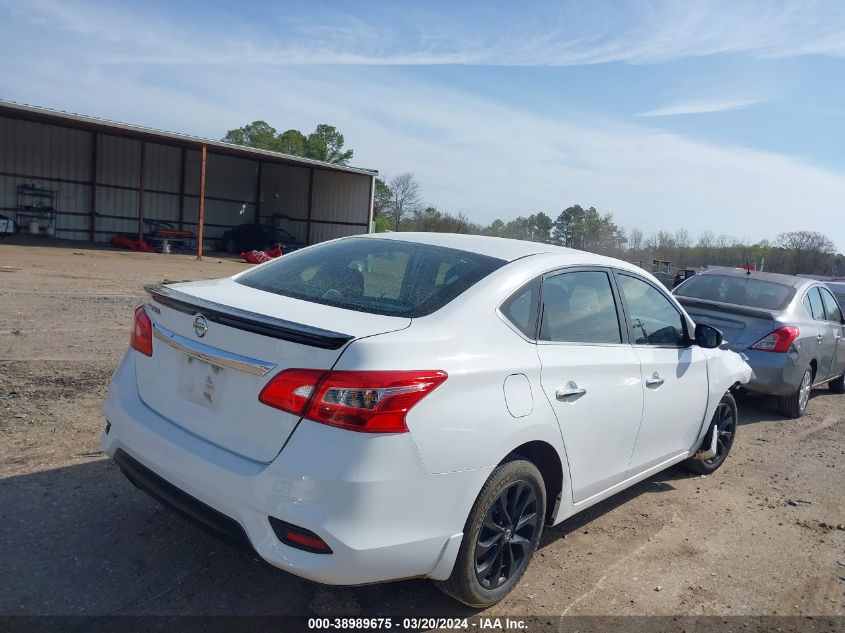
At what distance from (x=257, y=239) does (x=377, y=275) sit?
28.6 m

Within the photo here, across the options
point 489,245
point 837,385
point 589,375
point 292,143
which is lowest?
point 837,385

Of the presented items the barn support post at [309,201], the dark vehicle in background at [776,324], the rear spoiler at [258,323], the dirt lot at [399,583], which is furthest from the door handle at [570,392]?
the barn support post at [309,201]

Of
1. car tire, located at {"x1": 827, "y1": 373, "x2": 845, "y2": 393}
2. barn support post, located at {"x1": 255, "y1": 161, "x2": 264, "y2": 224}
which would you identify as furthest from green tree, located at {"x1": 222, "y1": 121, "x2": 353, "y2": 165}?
car tire, located at {"x1": 827, "y1": 373, "x2": 845, "y2": 393}

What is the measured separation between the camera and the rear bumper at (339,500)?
8.16 feet

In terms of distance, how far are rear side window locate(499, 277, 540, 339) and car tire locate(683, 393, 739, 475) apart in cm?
251

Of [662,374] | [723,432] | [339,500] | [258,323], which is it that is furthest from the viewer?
[723,432]

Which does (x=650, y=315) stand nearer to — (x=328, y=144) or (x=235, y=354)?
(x=235, y=354)

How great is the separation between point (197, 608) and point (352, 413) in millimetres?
1271

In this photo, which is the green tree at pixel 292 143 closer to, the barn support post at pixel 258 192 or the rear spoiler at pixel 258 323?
the barn support post at pixel 258 192

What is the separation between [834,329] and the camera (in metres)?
8.33

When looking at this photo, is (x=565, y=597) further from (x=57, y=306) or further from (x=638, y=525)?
(x=57, y=306)

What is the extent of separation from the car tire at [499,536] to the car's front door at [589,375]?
0.98ft

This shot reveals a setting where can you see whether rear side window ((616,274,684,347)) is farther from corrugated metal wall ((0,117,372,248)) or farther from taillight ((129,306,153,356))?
corrugated metal wall ((0,117,372,248))

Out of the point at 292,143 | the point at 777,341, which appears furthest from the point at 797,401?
the point at 292,143
